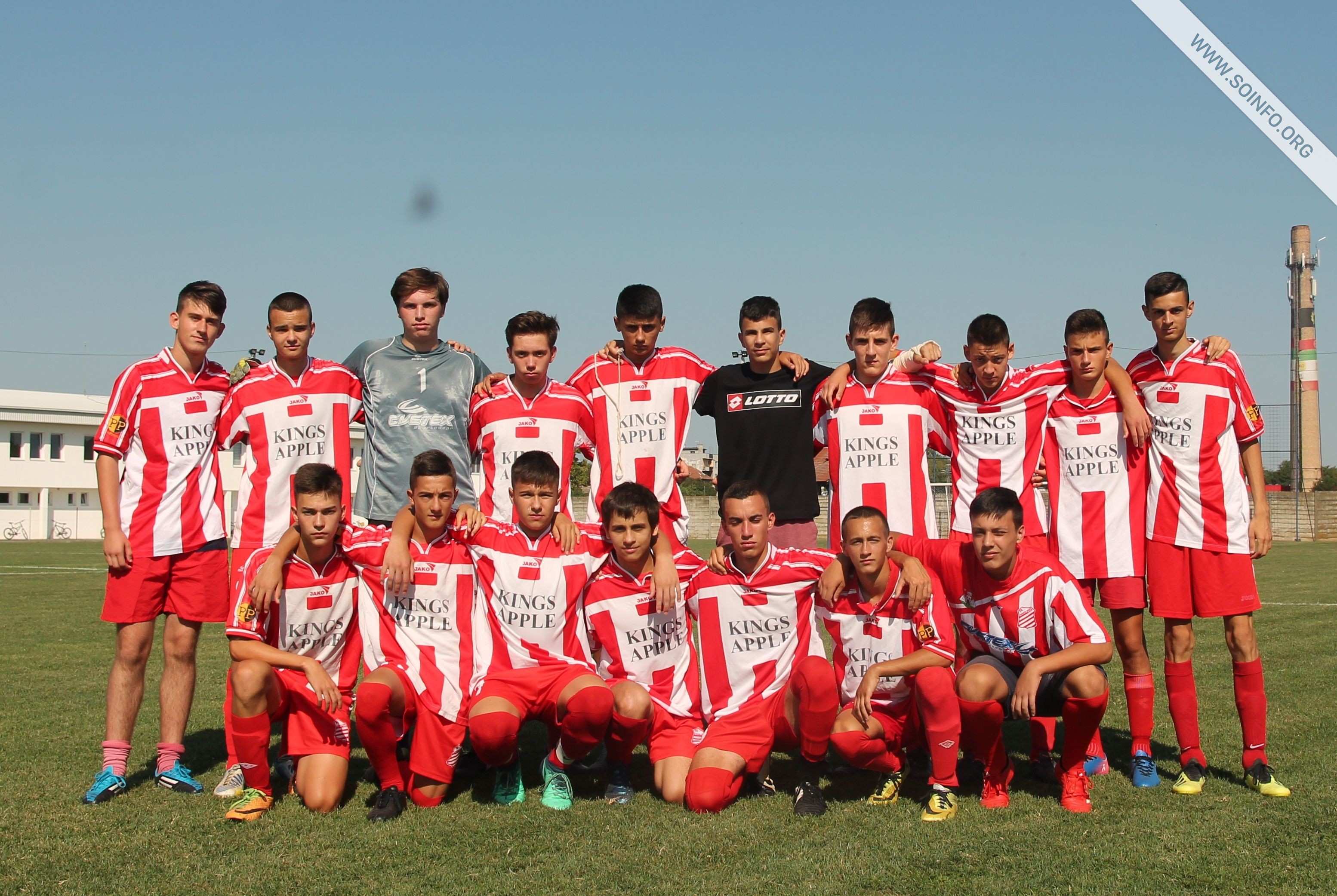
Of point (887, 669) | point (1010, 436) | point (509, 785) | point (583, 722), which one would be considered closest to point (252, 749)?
point (509, 785)

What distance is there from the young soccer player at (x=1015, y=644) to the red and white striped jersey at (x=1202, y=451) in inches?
31.2

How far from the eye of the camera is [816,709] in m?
4.19

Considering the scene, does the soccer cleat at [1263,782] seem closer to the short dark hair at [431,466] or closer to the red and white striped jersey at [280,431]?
the short dark hair at [431,466]

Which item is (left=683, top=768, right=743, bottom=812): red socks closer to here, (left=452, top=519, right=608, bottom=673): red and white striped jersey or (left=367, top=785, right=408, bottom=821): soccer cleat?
(left=452, top=519, right=608, bottom=673): red and white striped jersey

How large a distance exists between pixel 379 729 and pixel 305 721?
1.67 feet

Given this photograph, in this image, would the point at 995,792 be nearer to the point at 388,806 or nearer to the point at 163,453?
the point at 388,806

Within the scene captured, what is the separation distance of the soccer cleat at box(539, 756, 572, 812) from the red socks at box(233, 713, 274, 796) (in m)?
1.13

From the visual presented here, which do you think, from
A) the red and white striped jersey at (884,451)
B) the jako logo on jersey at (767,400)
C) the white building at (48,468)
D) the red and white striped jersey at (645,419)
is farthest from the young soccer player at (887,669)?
the white building at (48,468)

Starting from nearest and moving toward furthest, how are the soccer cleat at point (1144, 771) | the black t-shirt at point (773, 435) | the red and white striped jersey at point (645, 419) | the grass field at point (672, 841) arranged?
1. the grass field at point (672, 841)
2. the soccer cleat at point (1144, 771)
3. the black t-shirt at point (773, 435)
4. the red and white striped jersey at point (645, 419)

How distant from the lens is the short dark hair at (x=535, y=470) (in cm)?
455

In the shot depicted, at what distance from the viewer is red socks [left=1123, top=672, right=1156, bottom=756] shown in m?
4.65

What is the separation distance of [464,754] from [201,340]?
234 cm

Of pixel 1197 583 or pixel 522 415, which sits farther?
pixel 522 415

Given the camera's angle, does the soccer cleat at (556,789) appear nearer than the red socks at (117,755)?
Yes
